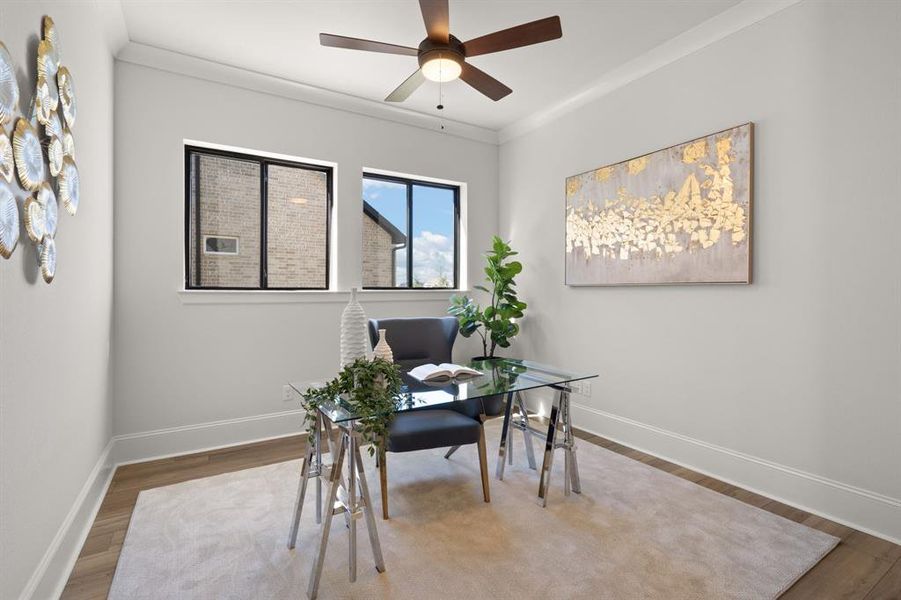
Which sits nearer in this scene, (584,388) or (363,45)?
(363,45)

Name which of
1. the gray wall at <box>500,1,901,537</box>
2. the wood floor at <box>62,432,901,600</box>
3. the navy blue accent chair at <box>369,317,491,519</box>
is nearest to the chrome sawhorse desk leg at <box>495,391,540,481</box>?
the navy blue accent chair at <box>369,317,491,519</box>

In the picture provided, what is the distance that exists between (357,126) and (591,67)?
2.02 metres

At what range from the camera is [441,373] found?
2.39 metres

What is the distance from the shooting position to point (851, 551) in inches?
78.0

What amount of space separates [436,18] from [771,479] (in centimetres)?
309

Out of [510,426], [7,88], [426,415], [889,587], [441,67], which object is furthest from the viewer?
[510,426]

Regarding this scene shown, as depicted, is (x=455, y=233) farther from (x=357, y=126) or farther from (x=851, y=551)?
(x=851, y=551)

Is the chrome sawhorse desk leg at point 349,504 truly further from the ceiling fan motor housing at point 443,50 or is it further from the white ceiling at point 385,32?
the white ceiling at point 385,32

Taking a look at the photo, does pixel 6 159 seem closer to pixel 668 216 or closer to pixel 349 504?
pixel 349 504

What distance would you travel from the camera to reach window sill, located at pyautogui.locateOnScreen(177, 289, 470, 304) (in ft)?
10.7

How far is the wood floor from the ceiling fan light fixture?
2692 millimetres

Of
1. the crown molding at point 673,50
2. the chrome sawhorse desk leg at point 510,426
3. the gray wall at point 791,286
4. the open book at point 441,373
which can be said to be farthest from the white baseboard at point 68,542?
the crown molding at point 673,50

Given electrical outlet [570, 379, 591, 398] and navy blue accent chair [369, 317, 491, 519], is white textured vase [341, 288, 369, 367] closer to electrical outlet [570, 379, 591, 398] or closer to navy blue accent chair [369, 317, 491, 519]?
navy blue accent chair [369, 317, 491, 519]

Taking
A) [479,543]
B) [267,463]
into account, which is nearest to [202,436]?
[267,463]
